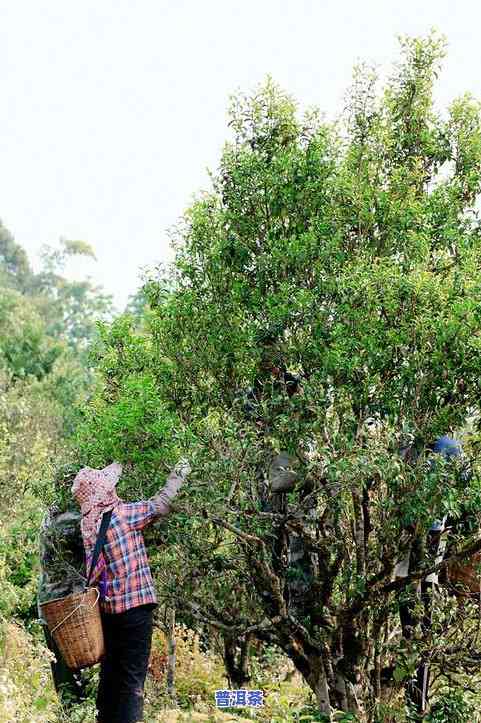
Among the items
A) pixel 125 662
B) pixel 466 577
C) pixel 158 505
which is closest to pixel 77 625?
pixel 125 662

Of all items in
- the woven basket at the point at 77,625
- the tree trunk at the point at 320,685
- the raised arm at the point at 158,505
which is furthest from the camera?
the tree trunk at the point at 320,685

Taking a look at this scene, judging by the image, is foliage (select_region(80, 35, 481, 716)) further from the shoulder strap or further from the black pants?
the black pants

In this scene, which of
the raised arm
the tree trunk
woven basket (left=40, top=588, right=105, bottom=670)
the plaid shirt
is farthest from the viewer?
the tree trunk

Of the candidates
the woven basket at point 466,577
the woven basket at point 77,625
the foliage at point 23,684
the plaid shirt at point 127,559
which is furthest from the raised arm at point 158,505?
the woven basket at point 466,577

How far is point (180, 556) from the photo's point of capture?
750cm

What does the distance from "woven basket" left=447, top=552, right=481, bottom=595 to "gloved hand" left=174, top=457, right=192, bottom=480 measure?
226cm

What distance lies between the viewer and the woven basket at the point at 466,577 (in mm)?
7016

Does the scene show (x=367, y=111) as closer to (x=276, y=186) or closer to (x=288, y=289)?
(x=276, y=186)

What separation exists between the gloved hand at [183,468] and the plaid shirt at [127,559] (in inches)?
4.6

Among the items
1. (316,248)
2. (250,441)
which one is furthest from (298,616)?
(316,248)

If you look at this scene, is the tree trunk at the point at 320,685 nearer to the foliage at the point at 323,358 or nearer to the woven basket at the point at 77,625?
the foliage at the point at 323,358

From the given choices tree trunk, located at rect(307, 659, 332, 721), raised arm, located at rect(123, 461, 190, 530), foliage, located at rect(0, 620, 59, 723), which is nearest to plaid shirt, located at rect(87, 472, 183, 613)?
raised arm, located at rect(123, 461, 190, 530)

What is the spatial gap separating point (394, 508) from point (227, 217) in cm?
231

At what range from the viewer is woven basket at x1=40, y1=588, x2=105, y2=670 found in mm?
5621
